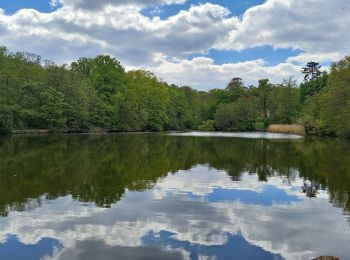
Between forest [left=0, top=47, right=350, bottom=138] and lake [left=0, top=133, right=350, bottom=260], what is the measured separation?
126ft

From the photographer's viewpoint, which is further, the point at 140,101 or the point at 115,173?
the point at 140,101

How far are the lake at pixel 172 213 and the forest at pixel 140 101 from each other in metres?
38.5

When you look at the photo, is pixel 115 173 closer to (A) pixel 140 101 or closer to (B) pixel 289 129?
(B) pixel 289 129

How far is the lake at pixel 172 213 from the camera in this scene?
9.16 metres

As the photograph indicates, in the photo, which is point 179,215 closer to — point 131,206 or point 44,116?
point 131,206

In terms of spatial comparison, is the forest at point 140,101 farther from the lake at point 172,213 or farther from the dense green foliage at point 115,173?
the lake at point 172,213

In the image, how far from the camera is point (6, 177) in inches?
734

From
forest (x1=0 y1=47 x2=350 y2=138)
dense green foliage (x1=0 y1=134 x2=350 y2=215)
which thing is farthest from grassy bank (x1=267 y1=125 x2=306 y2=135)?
dense green foliage (x1=0 y1=134 x2=350 y2=215)

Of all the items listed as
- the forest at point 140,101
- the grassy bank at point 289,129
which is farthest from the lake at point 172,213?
the grassy bank at point 289,129

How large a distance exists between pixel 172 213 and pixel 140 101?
83.7 m

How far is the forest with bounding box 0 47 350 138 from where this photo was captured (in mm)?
64625

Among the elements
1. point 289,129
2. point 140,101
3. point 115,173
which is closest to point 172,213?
point 115,173

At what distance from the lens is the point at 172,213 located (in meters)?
12.5

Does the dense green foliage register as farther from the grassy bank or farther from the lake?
the grassy bank
